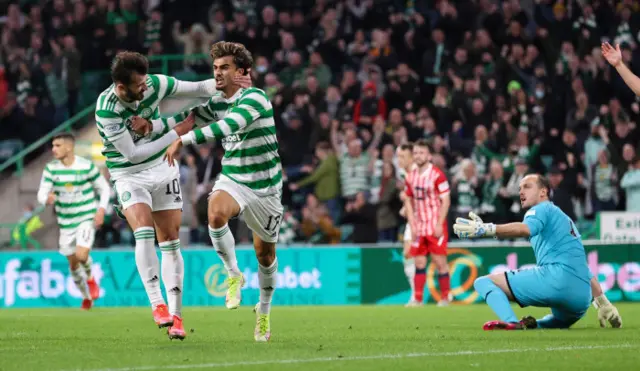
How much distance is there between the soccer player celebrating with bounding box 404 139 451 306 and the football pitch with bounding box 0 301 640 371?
360cm

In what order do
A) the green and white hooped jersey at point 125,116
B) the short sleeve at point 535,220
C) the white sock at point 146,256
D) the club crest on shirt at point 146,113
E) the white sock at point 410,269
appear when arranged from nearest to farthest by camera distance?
the green and white hooped jersey at point 125,116
the white sock at point 146,256
the club crest on shirt at point 146,113
the short sleeve at point 535,220
the white sock at point 410,269

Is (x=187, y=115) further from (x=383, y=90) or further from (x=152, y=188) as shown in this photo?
(x=383, y=90)

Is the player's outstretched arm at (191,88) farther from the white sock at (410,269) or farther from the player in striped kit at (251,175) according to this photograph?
the white sock at (410,269)

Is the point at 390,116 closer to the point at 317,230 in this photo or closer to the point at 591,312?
the point at 317,230

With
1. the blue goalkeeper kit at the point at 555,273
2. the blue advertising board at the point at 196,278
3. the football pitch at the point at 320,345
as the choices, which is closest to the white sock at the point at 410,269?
the blue advertising board at the point at 196,278

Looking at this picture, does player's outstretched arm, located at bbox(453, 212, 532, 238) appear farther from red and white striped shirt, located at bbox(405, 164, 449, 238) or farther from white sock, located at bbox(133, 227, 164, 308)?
red and white striped shirt, located at bbox(405, 164, 449, 238)

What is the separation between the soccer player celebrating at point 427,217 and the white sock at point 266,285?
7.92 m

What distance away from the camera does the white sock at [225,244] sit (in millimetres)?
10102

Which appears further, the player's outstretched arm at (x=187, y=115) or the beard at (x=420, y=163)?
the beard at (x=420, y=163)

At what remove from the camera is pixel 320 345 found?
9.34 meters

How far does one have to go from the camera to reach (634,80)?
11078mm

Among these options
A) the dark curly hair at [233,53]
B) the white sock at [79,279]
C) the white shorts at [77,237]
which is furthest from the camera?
the white sock at [79,279]

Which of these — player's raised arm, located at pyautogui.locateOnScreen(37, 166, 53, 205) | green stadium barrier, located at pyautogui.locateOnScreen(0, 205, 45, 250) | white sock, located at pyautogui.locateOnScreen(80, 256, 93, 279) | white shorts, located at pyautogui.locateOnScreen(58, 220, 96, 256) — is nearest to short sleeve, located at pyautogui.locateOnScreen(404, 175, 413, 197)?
white shorts, located at pyautogui.locateOnScreen(58, 220, 96, 256)

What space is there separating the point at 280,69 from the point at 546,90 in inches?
218
